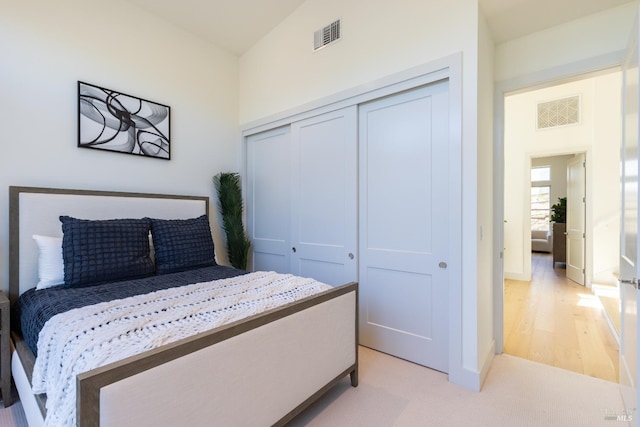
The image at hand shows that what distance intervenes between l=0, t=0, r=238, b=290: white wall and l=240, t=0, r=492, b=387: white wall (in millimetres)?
624

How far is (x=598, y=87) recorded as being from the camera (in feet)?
14.0

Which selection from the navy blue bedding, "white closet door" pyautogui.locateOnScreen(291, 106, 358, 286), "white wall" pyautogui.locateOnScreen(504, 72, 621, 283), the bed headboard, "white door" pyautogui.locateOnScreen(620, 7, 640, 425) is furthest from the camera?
"white wall" pyautogui.locateOnScreen(504, 72, 621, 283)

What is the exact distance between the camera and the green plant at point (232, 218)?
3.48 metres

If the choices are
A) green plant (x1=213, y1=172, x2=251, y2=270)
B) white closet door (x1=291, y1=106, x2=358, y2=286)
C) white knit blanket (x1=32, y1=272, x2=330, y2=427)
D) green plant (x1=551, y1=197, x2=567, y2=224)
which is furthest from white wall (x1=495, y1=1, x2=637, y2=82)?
green plant (x1=551, y1=197, x2=567, y2=224)

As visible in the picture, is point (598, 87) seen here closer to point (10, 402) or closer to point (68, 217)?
point (68, 217)

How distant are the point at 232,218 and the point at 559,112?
527cm

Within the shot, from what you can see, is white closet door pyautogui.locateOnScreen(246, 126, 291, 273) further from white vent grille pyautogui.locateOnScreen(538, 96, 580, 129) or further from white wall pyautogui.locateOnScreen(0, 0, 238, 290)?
white vent grille pyautogui.locateOnScreen(538, 96, 580, 129)

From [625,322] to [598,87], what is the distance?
4084mm

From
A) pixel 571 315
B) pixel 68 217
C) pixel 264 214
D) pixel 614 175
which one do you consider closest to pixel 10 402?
pixel 68 217

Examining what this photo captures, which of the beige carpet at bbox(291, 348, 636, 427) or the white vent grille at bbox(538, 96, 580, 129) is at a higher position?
the white vent grille at bbox(538, 96, 580, 129)

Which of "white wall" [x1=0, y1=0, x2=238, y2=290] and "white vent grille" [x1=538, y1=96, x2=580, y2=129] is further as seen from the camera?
"white vent grille" [x1=538, y1=96, x2=580, y2=129]

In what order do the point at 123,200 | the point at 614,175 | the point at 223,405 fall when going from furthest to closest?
the point at 614,175 < the point at 123,200 < the point at 223,405

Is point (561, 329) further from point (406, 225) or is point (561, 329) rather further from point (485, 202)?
point (406, 225)

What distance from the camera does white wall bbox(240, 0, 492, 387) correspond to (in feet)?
6.69
